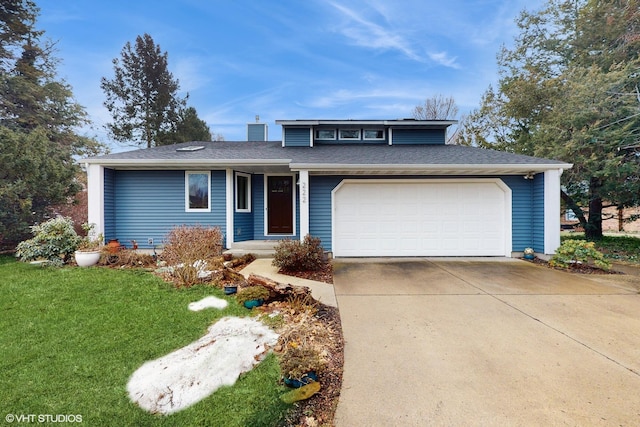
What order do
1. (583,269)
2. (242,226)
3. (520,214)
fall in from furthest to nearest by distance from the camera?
(242,226) → (520,214) → (583,269)

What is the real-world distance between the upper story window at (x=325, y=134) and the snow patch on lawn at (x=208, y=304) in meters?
8.04

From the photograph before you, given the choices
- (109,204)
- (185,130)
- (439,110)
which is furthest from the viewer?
(439,110)

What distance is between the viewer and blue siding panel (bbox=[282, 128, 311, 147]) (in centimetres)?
1077

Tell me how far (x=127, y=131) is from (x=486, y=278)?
824 inches

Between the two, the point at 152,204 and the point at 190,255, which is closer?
the point at 190,255

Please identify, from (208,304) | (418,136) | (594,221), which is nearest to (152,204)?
(208,304)

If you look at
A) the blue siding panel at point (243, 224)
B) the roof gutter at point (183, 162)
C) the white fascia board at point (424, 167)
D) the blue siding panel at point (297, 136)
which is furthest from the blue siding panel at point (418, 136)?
the blue siding panel at point (243, 224)

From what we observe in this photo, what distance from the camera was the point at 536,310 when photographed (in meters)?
4.19

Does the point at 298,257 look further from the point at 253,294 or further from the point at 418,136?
the point at 418,136

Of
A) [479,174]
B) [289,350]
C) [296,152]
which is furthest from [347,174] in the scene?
[289,350]

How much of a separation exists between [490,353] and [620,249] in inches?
453

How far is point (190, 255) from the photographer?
5.49 meters

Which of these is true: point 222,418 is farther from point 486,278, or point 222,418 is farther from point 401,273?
point 486,278

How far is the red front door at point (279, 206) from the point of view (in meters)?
9.34
